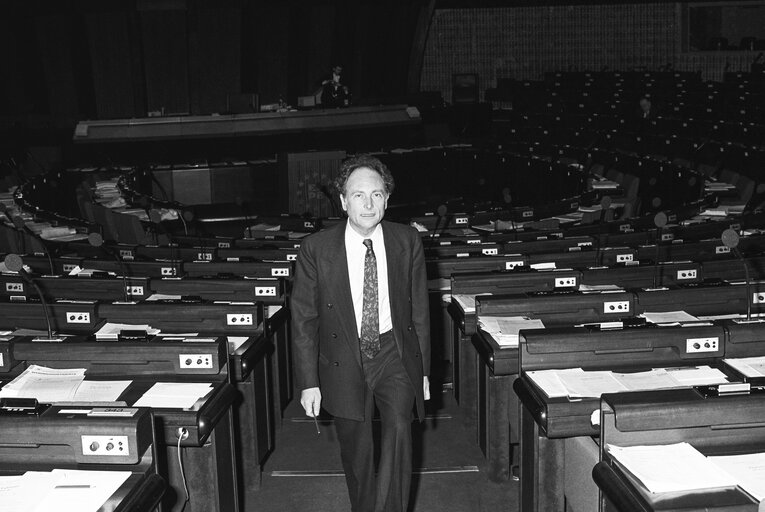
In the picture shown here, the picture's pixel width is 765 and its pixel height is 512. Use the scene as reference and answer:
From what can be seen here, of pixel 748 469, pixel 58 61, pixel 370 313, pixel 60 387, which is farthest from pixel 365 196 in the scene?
pixel 58 61

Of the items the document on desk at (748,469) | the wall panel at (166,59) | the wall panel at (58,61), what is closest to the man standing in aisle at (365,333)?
the document on desk at (748,469)

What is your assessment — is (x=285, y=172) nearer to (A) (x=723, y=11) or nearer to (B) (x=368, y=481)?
(B) (x=368, y=481)

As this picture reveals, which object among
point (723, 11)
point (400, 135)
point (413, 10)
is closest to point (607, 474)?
point (400, 135)

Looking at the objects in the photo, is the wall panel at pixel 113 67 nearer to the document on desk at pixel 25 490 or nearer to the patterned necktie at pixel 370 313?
Answer: the patterned necktie at pixel 370 313

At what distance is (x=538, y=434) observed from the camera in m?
3.27

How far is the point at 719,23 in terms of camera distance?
2205 centimetres

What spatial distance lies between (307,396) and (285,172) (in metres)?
8.71

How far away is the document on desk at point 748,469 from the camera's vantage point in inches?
91.0

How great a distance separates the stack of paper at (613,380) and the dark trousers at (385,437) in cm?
47

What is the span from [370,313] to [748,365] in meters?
1.38

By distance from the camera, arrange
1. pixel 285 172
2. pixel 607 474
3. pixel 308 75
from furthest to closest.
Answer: pixel 308 75 → pixel 285 172 → pixel 607 474

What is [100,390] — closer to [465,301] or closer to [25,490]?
[25,490]

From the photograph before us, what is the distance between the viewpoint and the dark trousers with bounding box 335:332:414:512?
3186mm

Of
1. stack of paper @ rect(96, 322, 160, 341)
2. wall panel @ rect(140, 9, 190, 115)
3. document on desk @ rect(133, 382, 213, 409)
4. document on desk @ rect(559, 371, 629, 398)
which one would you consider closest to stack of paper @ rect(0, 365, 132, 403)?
document on desk @ rect(133, 382, 213, 409)
